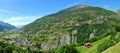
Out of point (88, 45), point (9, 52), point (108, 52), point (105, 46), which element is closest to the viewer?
point (108, 52)

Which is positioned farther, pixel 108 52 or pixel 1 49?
pixel 1 49

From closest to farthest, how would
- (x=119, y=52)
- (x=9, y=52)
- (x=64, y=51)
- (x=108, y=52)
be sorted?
(x=119, y=52) → (x=108, y=52) → (x=64, y=51) → (x=9, y=52)

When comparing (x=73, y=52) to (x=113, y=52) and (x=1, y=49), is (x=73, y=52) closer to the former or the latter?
(x=113, y=52)

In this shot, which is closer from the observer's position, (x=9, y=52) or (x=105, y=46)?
(x=105, y=46)

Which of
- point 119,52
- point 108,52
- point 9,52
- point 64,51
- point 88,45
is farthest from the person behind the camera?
point 9,52

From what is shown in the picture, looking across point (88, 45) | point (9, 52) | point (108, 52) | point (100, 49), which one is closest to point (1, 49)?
point (9, 52)

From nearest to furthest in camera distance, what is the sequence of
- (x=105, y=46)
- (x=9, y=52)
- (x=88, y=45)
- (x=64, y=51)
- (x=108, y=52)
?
(x=108, y=52), (x=105, y=46), (x=64, y=51), (x=88, y=45), (x=9, y=52)

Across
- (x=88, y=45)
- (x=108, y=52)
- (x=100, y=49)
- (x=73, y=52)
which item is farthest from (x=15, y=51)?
(x=108, y=52)

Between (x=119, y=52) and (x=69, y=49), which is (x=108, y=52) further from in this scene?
(x=69, y=49)
